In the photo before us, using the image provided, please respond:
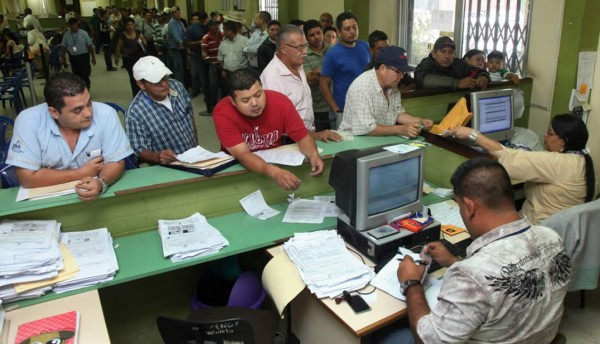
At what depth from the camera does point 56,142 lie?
7.16ft

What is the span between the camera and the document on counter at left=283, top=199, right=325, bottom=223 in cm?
237

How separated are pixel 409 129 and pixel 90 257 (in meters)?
1.82

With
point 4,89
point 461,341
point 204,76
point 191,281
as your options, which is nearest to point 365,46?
point 191,281

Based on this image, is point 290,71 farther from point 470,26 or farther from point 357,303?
point 470,26

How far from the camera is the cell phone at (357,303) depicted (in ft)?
5.67

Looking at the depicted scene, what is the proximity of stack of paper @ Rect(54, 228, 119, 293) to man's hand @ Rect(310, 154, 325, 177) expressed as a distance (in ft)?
3.36

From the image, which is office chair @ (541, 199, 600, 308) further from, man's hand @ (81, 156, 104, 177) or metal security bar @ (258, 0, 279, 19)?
metal security bar @ (258, 0, 279, 19)

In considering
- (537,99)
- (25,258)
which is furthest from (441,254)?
(537,99)

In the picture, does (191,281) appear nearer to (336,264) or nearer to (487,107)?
(336,264)

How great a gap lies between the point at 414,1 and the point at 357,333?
5285mm

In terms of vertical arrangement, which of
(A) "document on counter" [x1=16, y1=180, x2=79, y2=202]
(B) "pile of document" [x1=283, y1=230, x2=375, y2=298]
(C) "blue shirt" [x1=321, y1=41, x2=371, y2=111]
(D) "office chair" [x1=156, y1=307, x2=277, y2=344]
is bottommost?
(D) "office chair" [x1=156, y1=307, x2=277, y2=344]

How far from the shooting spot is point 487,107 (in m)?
3.24

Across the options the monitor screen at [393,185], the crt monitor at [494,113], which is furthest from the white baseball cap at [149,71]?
the crt monitor at [494,113]

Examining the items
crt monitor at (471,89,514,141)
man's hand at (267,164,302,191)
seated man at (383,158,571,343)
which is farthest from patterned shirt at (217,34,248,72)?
seated man at (383,158,571,343)
